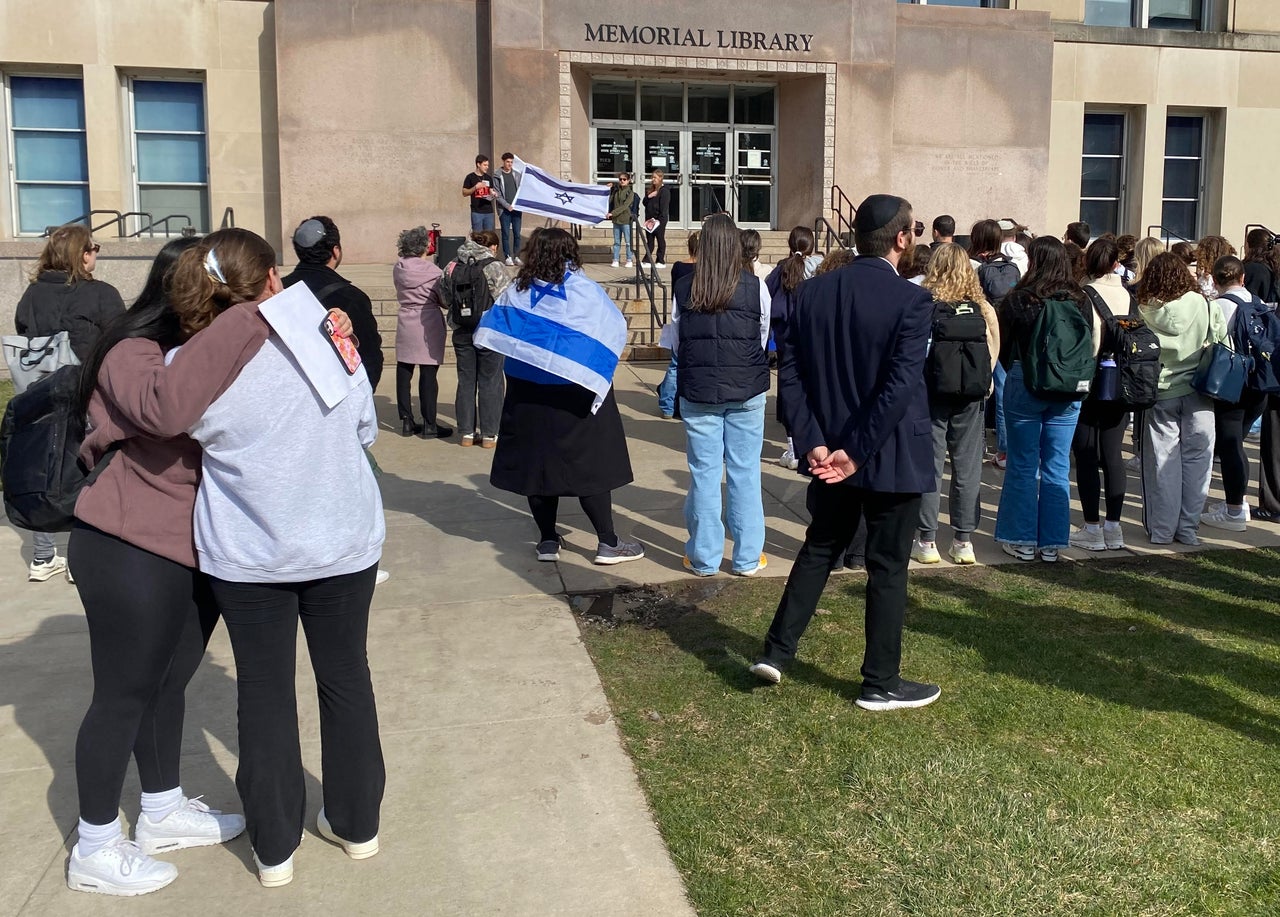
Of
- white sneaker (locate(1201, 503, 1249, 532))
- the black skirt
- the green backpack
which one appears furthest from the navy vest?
white sneaker (locate(1201, 503, 1249, 532))

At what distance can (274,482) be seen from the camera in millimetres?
3195

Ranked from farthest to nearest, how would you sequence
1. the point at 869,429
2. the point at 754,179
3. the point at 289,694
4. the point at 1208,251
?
the point at 754,179
the point at 1208,251
the point at 869,429
the point at 289,694

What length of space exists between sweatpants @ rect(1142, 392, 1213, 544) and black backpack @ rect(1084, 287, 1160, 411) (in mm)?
569

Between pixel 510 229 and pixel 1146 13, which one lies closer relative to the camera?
pixel 510 229

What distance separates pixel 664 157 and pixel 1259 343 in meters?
17.2

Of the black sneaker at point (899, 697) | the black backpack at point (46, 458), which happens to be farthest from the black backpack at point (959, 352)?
the black backpack at point (46, 458)

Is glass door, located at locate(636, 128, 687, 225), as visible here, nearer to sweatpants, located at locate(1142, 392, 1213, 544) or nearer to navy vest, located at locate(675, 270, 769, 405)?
sweatpants, located at locate(1142, 392, 1213, 544)

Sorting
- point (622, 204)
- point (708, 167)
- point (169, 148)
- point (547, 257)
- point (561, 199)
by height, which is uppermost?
point (169, 148)

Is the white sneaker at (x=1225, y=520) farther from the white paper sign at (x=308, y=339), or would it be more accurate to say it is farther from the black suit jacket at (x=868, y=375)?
the white paper sign at (x=308, y=339)

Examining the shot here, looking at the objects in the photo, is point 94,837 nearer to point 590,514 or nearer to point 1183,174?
point 590,514

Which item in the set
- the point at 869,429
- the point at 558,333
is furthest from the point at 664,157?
the point at 869,429

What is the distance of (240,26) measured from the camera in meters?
20.3

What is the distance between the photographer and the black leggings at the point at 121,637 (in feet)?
10.6

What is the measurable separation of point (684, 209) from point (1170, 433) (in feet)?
56.8
